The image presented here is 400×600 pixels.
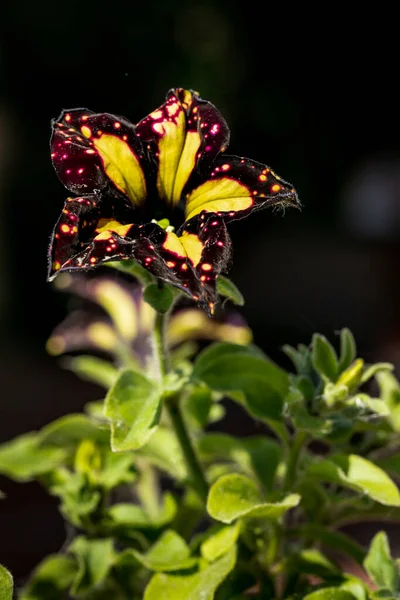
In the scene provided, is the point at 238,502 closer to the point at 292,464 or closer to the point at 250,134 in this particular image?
the point at 292,464

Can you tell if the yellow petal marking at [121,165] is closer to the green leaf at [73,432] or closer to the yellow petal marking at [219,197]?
the yellow petal marking at [219,197]

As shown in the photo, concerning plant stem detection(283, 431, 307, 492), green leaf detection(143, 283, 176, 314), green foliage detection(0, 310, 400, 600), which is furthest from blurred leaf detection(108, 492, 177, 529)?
green leaf detection(143, 283, 176, 314)

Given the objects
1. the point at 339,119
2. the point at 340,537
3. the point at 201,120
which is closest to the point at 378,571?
the point at 340,537

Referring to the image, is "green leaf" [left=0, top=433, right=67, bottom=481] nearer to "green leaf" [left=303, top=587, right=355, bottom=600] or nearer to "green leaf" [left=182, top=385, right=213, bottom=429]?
"green leaf" [left=182, top=385, right=213, bottom=429]

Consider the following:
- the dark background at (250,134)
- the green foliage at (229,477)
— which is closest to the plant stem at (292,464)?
the green foliage at (229,477)

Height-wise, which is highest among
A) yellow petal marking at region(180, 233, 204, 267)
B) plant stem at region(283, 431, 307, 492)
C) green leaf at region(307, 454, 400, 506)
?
yellow petal marking at region(180, 233, 204, 267)
